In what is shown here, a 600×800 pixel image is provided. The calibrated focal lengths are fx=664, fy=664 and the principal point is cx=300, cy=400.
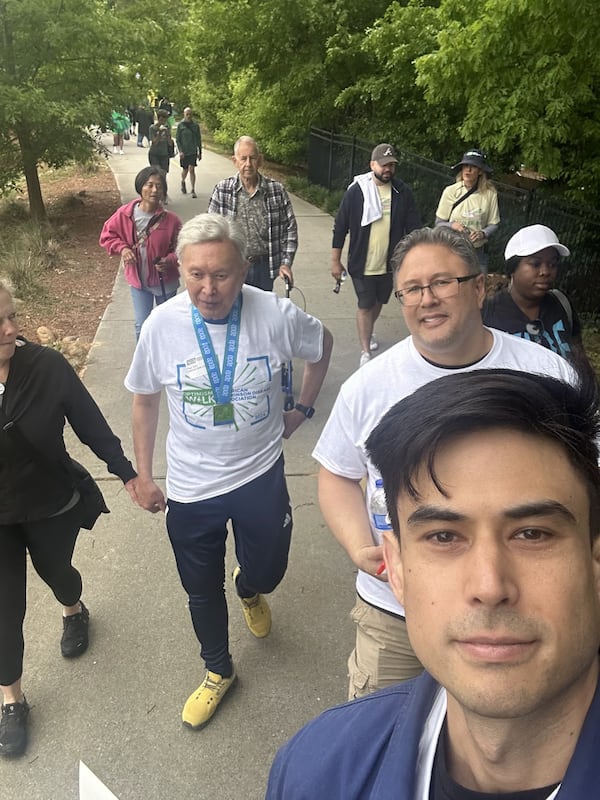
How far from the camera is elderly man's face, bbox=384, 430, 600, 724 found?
895 millimetres

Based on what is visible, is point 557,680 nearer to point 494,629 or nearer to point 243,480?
point 494,629

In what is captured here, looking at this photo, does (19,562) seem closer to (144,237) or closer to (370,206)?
(144,237)

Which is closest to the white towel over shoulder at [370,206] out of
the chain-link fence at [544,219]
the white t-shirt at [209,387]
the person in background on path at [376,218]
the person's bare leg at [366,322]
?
the person in background on path at [376,218]

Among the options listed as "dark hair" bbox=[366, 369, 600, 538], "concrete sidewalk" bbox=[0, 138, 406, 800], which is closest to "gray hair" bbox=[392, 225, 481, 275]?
"dark hair" bbox=[366, 369, 600, 538]

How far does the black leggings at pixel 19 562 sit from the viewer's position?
8.75 ft

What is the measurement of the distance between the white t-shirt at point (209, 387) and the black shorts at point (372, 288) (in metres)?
3.39

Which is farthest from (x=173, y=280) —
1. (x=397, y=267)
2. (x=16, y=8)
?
(x=16, y=8)

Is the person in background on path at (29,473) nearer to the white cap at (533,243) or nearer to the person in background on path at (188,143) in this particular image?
the white cap at (533,243)

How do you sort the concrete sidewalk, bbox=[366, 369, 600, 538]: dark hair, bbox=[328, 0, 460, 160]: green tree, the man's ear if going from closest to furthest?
bbox=[366, 369, 600, 538]: dark hair < the man's ear < the concrete sidewalk < bbox=[328, 0, 460, 160]: green tree

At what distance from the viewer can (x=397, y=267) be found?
7.55ft

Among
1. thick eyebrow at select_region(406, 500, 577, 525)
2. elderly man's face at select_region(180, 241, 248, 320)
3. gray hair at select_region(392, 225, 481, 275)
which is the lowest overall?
elderly man's face at select_region(180, 241, 248, 320)

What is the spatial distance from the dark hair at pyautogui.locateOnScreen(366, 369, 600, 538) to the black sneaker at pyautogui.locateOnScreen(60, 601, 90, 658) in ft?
8.42

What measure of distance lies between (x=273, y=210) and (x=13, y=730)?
4.10m

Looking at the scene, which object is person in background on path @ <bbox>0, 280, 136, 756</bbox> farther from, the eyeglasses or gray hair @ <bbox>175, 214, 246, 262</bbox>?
the eyeglasses
